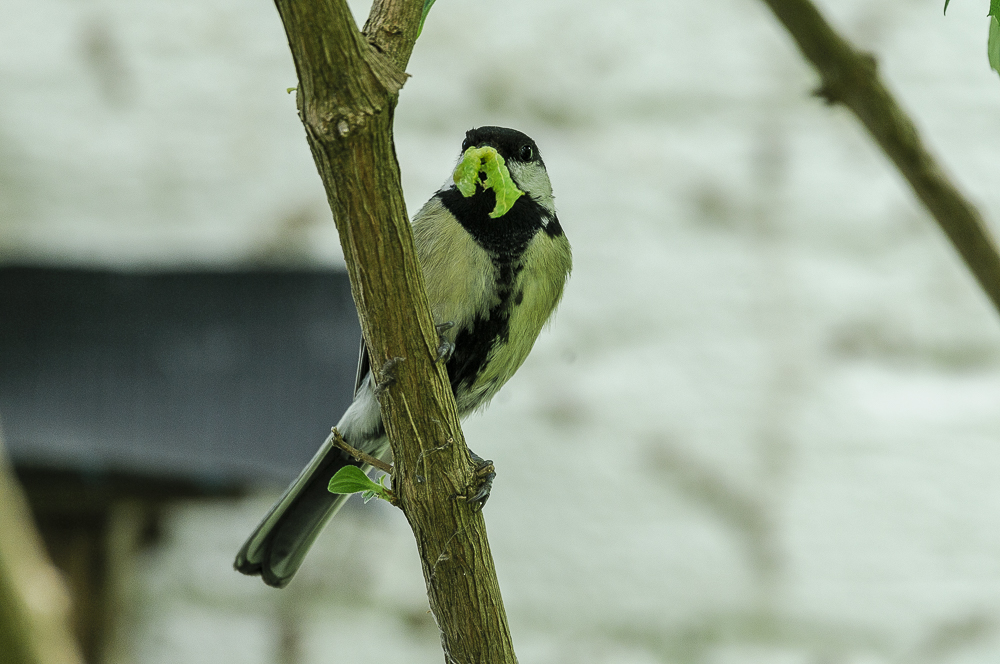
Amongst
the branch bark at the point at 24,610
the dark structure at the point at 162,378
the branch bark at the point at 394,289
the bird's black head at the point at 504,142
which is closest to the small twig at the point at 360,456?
the branch bark at the point at 394,289

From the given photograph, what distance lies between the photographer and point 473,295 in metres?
1.32

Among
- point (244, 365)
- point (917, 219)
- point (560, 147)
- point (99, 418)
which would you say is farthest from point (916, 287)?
point (99, 418)

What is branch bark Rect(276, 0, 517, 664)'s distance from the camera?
0.72 m

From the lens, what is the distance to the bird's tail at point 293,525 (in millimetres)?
1374

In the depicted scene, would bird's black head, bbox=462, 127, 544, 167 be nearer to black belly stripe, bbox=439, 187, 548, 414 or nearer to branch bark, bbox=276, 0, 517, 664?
black belly stripe, bbox=439, 187, 548, 414

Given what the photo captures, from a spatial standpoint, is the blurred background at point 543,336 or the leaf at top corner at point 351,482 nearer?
the leaf at top corner at point 351,482

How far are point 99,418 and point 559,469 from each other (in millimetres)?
1256

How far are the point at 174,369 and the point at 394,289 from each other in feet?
5.80

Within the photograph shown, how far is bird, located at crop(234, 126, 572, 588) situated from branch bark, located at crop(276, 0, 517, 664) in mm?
395

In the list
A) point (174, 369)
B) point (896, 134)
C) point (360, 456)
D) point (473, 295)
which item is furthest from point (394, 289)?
point (174, 369)

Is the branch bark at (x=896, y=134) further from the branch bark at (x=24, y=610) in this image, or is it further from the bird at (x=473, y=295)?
the branch bark at (x=24, y=610)

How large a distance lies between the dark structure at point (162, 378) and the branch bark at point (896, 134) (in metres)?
1.56

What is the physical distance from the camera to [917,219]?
255cm

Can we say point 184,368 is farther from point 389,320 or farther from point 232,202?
point 389,320
